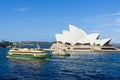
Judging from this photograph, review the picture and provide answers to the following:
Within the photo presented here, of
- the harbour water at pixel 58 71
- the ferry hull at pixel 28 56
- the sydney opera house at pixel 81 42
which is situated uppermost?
the sydney opera house at pixel 81 42

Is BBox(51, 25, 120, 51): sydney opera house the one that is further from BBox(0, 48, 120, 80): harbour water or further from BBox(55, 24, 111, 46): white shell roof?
BBox(0, 48, 120, 80): harbour water

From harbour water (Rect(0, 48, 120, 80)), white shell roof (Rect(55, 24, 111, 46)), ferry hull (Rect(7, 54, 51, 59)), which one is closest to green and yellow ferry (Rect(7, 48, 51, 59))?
ferry hull (Rect(7, 54, 51, 59))

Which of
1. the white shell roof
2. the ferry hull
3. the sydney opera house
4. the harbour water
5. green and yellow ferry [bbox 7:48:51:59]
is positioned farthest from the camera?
the sydney opera house

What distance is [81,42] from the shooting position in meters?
148

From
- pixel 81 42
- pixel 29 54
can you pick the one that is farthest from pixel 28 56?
pixel 81 42

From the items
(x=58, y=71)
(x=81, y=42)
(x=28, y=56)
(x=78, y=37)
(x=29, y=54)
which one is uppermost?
(x=78, y=37)

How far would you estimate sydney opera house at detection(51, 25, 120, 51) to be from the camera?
5615 inches

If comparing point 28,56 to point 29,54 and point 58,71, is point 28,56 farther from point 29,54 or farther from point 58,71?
point 58,71

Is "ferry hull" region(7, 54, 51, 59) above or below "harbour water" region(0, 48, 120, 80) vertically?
above

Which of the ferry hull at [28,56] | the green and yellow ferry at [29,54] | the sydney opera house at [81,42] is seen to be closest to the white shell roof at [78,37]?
the sydney opera house at [81,42]

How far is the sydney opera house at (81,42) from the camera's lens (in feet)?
468

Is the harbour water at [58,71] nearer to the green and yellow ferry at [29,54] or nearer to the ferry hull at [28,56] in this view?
the ferry hull at [28,56]

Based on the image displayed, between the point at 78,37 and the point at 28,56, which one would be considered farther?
the point at 78,37

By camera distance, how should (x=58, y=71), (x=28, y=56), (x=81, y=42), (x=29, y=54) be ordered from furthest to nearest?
(x=81, y=42) → (x=29, y=54) → (x=28, y=56) → (x=58, y=71)
